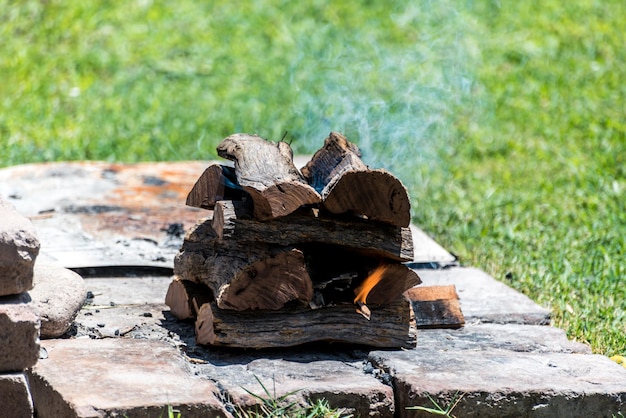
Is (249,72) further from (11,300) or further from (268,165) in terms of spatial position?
(11,300)

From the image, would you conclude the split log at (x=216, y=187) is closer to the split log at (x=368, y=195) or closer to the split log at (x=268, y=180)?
the split log at (x=268, y=180)

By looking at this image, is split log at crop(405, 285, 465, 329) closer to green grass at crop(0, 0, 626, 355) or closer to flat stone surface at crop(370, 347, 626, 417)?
flat stone surface at crop(370, 347, 626, 417)

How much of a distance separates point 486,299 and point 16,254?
7.25ft

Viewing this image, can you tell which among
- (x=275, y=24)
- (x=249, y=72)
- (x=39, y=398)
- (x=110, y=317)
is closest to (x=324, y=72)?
(x=249, y=72)

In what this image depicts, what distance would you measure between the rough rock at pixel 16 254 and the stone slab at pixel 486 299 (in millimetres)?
1868

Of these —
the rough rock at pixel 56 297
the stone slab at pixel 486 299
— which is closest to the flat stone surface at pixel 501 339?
the stone slab at pixel 486 299

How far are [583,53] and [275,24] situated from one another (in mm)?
2831

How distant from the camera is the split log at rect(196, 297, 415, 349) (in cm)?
329

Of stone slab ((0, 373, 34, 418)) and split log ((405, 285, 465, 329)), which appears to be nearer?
stone slab ((0, 373, 34, 418))

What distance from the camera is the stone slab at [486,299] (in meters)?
4.04

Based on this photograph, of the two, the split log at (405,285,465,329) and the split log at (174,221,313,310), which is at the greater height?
the split log at (174,221,313,310)

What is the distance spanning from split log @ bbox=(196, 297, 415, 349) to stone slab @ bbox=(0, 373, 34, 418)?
25.7 inches

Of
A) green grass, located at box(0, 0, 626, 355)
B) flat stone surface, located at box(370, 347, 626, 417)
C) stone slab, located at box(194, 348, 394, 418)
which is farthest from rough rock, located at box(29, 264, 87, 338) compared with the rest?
green grass, located at box(0, 0, 626, 355)

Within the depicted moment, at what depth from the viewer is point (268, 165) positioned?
11.1ft
